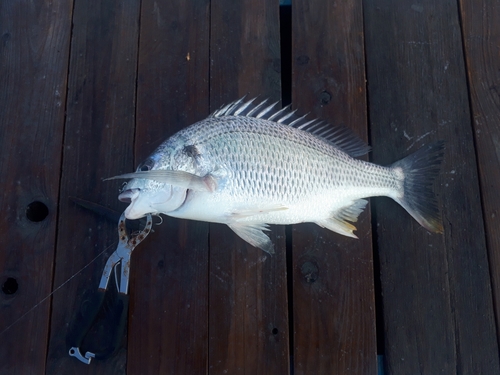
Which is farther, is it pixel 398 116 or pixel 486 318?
pixel 398 116

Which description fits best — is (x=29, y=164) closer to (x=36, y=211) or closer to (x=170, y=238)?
(x=36, y=211)

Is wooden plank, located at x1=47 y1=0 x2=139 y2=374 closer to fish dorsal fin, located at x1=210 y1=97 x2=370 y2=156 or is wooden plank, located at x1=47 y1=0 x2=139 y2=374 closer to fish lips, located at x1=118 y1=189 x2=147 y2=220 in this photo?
fish lips, located at x1=118 y1=189 x2=147 y2=220

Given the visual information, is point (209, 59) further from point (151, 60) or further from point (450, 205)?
point (450, 205)

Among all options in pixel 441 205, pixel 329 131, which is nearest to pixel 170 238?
pixel 329 131

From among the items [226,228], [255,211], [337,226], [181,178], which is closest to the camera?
[181,178]

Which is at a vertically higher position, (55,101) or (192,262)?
(55,101)

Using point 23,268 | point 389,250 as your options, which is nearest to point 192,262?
point 23,268

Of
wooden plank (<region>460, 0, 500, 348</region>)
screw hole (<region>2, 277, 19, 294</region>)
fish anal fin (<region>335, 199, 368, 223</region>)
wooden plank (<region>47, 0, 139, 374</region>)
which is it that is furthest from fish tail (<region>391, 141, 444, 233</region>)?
screw hole (<region>2, 277, 19, 294</region>)
